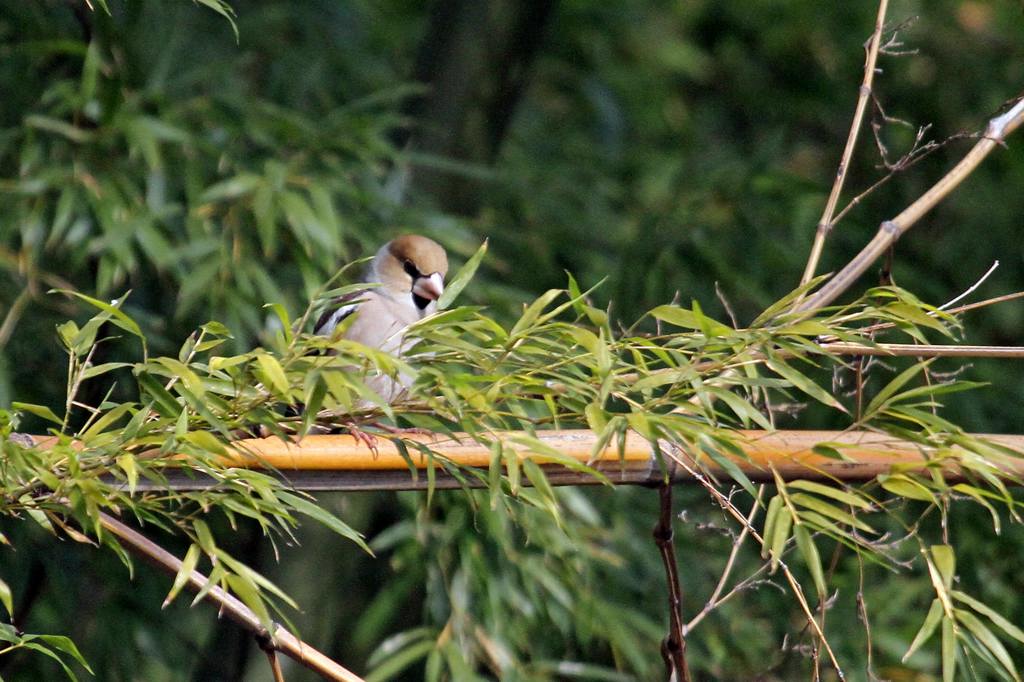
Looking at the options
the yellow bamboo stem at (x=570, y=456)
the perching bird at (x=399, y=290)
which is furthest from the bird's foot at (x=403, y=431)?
the perching bird at (x=399, y=290)

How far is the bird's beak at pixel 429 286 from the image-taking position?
8.75 feet

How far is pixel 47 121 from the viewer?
2.91 meters

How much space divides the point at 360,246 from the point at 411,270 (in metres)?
0.49

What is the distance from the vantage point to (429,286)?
2684 millimetres

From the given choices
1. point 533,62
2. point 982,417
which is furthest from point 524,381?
point 533,62

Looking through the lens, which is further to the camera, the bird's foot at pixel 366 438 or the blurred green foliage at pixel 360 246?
the blurred green foliage at pixel 360 246

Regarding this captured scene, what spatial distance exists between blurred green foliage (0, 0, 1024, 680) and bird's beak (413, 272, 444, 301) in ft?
0.79

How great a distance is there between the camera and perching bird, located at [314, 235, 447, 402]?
265cm

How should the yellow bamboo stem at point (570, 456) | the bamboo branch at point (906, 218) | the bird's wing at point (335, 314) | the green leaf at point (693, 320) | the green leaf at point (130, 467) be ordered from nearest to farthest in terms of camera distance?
the green leaf at point (130, 467), the green leaf at point (693, 320), the yellow bamboo stem at point (570, 456), the bamboo branch at point (906, 218), the bird's wing at point (335, 314)

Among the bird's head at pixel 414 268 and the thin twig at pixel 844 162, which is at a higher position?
the thin twig at pixel 844 162

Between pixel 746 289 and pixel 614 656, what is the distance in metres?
1.00

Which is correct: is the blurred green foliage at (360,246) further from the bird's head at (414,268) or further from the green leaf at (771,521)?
the green leaf at (771,521)

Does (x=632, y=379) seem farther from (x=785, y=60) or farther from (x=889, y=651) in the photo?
(x=785, y=60)

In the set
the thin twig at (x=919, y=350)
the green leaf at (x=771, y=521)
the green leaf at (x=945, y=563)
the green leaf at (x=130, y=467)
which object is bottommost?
the green leaf at (x=130, y=467)
